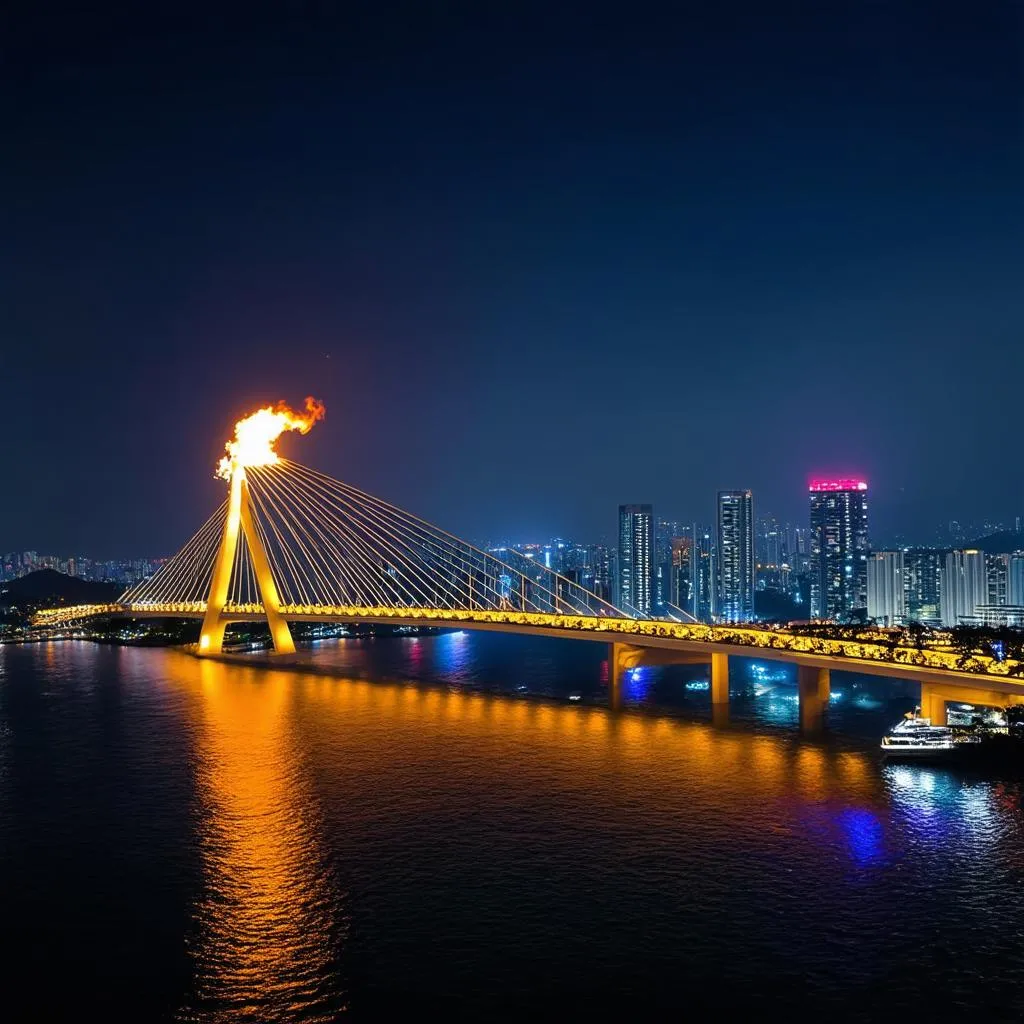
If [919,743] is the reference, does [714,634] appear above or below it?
above

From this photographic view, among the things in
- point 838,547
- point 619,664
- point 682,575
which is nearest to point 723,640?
point 619,664

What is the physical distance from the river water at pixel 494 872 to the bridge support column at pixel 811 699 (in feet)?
2.72

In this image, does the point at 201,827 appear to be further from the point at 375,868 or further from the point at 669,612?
the point at 669,612

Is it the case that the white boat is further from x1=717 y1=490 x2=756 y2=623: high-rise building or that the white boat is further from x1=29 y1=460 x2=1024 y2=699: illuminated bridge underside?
x1=717 y1=490 x2=756 y2=623: high-rise building

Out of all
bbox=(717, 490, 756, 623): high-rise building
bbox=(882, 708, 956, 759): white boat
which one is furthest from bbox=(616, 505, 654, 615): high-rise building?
bbox=(882, 708, 956, 759): white boat

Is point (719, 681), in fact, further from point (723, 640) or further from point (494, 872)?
point (494, 872)

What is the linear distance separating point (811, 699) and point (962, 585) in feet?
132

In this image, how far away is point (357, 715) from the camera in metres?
24.6

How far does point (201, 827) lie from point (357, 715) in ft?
31.7

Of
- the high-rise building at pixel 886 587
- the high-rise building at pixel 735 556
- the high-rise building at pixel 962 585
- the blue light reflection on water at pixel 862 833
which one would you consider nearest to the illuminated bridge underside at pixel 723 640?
the blue light reflection on water at pixel 862 833

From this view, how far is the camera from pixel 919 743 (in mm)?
19391

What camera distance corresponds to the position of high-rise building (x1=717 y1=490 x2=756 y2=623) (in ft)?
242

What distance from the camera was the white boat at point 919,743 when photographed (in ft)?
63.3

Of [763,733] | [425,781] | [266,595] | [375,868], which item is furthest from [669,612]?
[375,868]
